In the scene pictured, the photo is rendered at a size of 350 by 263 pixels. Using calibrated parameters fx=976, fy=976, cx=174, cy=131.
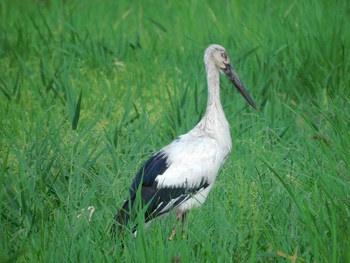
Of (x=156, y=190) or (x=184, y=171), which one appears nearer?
(x=156, y=190)

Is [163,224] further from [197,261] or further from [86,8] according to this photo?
[86,8]

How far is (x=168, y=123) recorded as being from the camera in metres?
6.12

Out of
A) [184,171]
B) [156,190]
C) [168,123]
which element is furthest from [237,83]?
[156,190]

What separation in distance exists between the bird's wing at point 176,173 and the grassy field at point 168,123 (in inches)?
5.3

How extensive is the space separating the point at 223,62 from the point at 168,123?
1.77 ft

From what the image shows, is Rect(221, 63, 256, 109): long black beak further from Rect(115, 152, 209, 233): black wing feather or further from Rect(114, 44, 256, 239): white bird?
Rect(115, 152, 209, 233): black wing feather

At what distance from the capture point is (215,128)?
5.44 metres

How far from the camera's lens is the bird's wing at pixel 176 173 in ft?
16.3

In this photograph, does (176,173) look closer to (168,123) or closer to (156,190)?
(156,190)

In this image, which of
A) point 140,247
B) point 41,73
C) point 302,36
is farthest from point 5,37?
point 140,247

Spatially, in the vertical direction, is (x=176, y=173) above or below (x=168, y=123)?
above

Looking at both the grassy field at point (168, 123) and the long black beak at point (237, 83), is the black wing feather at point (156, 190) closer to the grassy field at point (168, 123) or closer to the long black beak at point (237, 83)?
the grassy field at point (168, 123)

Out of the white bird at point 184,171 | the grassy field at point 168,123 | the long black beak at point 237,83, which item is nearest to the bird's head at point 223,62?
the long black beak at point 237,83

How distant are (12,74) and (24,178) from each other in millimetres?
2883
